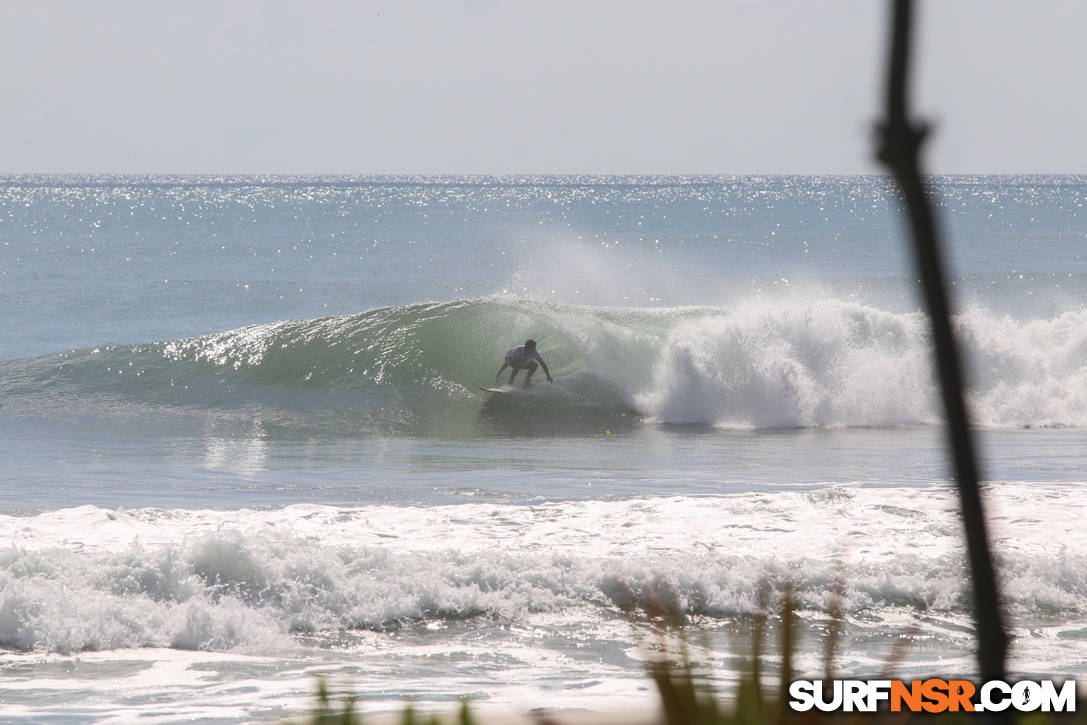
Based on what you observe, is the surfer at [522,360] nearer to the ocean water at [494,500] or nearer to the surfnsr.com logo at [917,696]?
the ocean water at [494,500]

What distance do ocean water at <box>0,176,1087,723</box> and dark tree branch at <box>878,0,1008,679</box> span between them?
0.04m

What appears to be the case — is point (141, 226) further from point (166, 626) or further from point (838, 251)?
point (166, 626)

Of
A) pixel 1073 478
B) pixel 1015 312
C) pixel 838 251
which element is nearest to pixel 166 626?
pixel 1073 478

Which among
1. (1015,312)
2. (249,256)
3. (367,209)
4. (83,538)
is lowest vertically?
(83,538)

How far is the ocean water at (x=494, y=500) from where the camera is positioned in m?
7.28

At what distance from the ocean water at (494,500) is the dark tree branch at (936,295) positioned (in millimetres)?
43

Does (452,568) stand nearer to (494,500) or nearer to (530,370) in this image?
(494,500)

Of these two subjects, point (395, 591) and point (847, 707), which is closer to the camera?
point (847, 707)

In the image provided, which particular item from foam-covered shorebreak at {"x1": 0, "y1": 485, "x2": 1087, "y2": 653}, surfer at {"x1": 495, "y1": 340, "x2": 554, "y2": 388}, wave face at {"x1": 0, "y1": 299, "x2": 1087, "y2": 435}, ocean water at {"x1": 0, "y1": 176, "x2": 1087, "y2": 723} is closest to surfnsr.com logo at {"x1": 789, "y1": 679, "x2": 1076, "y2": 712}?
ocean water at {"x1": 0, "y1": 176, "x2": 1087, "y2": 723}

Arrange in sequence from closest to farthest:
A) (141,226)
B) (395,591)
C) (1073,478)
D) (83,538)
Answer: (395,591) → (83,538) → (1073,478) → (141,226)

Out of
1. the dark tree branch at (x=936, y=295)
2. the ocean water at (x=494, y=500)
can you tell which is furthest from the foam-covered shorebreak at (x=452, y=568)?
the dark tree branch at (x=936, y=295)

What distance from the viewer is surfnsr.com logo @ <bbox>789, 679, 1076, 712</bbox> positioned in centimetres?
187

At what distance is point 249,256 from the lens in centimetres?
5919

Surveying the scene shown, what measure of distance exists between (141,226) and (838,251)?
1802 inches
